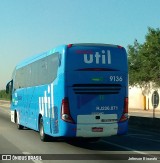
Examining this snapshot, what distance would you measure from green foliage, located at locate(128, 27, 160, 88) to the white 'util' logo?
4089 centimetres

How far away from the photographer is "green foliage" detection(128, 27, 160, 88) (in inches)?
2194

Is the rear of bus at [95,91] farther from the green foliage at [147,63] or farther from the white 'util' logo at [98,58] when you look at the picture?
the green foliage at [147,63]

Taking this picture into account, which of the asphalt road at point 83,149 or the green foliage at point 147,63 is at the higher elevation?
the green foliage at point 147,63

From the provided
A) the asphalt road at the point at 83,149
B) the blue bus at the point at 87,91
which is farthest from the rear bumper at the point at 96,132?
the asphalt road at the point at 83,149

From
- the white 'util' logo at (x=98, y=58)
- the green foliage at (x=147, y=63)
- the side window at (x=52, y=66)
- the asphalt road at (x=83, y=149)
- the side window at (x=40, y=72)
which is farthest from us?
the green foliage at (x=147, y=63)

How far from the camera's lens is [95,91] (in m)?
14.6

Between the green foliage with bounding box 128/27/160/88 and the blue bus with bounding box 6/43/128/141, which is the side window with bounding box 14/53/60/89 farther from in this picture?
the green foliage with bounding box 128/27/160/88

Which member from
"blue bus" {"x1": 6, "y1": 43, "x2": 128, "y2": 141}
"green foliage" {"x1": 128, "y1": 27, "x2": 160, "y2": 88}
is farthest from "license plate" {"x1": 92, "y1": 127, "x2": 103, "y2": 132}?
"green foliage" {"x1": 128, "y1": 27, "x2": 160, "y2": 88}

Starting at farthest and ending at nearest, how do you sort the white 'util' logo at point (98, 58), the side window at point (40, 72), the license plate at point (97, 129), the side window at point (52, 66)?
the side window at point (40, 72), the side window at point (52, 66), the white 'util' logo at point (98, 58), the license plate at point (97, 129)

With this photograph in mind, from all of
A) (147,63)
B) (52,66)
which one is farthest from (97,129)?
(147,63)

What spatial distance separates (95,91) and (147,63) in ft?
139

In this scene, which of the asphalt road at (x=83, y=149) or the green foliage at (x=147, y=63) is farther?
the green foliage at (x=147, y=63)

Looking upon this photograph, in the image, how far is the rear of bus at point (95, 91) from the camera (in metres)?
14.4

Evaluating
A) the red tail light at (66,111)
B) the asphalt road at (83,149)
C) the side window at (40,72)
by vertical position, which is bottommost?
the asphalt road at (83,149)
